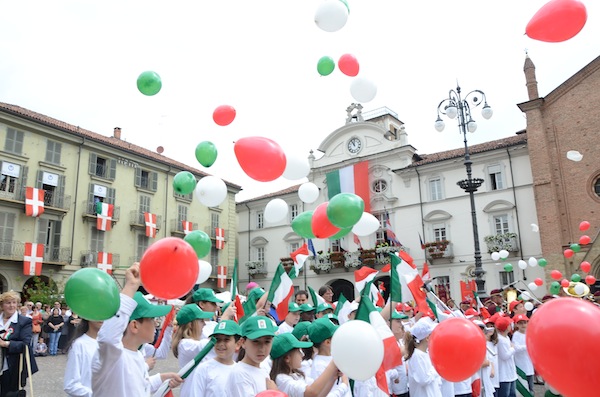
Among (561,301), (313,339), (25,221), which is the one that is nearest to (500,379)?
(313,339)

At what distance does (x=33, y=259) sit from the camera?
23438 mm

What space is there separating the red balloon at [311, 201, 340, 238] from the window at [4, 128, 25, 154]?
77.3ft

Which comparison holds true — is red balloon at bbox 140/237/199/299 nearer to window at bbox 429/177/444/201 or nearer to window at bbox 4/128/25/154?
window at bbox 4/128/25/154

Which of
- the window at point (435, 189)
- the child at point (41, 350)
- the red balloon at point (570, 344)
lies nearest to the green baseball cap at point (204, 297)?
the red balloon at point (570, 344)

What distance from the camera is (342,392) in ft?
12.0

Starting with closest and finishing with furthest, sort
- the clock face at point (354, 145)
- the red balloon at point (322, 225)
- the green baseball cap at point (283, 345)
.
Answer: the green baseball cap at point (283, 345) → the red balloon at point (322, 225) → the clock face at point (354, 145)

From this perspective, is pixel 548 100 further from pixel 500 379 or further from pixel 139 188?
pixel 139 188

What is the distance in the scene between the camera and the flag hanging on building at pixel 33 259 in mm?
23125

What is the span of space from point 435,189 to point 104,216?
19265 millimetres

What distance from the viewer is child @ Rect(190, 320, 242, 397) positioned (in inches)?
150

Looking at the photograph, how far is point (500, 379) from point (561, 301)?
19.1 feet

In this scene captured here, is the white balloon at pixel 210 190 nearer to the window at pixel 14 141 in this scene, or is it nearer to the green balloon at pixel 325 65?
the green balloon at pixel 325 65

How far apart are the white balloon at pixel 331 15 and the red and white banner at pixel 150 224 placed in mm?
25303

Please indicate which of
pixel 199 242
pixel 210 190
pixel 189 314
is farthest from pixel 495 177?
pixel 189 314
